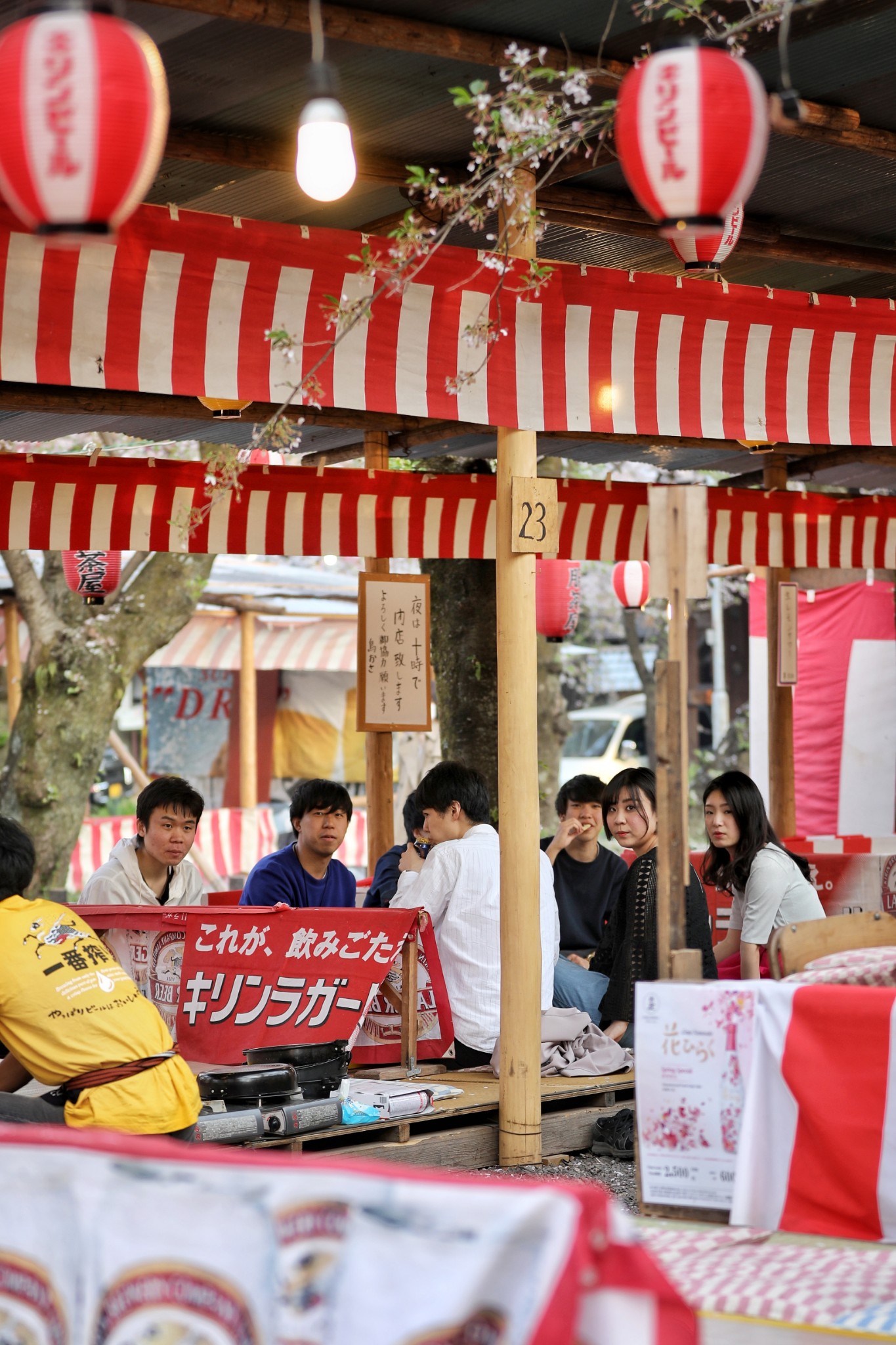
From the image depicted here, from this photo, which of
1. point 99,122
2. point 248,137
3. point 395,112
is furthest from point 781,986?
point 248,137

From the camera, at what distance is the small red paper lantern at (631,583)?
11492 millimetres

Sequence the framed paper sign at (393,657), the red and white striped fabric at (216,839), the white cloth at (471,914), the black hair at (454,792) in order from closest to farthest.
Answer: the white cloth at (471,914), the black hair at (454,792), the framed paper sign at (393,657), the red and white striped fabric at (216,839)

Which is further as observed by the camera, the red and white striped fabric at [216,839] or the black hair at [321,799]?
the red and white striped fabric at [216,839]

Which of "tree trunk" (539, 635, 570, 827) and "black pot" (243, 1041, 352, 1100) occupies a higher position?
"tree trunk" (539, 635, 570, 827)

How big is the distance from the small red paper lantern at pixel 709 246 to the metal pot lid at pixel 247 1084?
11.2ft

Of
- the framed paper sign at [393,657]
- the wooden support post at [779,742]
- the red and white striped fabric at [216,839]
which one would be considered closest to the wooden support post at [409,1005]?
the framed paper sign at [393,657]

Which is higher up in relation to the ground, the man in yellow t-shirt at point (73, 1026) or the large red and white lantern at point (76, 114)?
the large red and white lantern at point (76, 114)

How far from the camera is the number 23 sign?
5531 millimetres

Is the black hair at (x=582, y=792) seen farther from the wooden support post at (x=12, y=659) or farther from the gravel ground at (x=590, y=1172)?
the wooden support post at (x=12, y=659)

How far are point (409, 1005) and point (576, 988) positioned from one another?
977 millimetres

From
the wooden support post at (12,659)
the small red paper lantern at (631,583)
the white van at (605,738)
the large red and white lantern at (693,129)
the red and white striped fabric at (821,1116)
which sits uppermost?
the large red and white lantern at (693,129)

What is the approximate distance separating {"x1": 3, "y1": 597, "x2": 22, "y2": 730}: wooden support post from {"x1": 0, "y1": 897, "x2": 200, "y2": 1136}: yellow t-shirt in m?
9.73

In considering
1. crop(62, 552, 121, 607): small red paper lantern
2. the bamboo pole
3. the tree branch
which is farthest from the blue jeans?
the tree branch

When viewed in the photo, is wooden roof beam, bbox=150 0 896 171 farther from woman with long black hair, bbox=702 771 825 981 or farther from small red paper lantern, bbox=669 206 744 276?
woman with long black hair, bbox=702 771 825 981
